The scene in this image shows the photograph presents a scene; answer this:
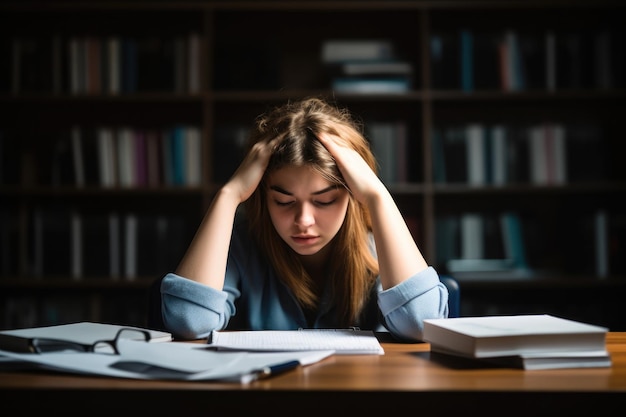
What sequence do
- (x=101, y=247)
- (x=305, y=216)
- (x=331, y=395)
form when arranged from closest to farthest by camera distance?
1. (x=331, y=395)
2. (x=305, y=216)
3. (x=101, y=247)

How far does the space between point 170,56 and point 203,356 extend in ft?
6.59

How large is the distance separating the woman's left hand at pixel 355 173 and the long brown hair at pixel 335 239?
0.01m

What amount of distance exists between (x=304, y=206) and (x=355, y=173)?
0.43 ft

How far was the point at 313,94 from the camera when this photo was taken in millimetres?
2566

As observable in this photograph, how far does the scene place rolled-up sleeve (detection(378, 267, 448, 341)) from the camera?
1058mm

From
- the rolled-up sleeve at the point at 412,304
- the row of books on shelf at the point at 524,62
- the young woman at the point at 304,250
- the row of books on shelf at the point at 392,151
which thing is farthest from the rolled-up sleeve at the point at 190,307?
the row of books on shelf at the point at 524,62

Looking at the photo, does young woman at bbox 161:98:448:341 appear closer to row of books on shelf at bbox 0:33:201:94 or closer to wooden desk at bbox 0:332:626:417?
wooden desk at bbox 0:332:626:417

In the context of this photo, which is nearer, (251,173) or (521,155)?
(251,173)

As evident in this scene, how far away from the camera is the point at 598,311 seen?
2508 mm

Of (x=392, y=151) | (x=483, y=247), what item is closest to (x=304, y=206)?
(x=392, y=151)

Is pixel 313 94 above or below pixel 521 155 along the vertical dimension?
above

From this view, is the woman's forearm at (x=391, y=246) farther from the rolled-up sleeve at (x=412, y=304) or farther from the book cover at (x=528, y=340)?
the book cover at (x=528, y=340)

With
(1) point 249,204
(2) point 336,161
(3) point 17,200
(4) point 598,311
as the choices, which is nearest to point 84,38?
(3) point 17,200

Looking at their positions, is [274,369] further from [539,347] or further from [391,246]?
[391,246]
